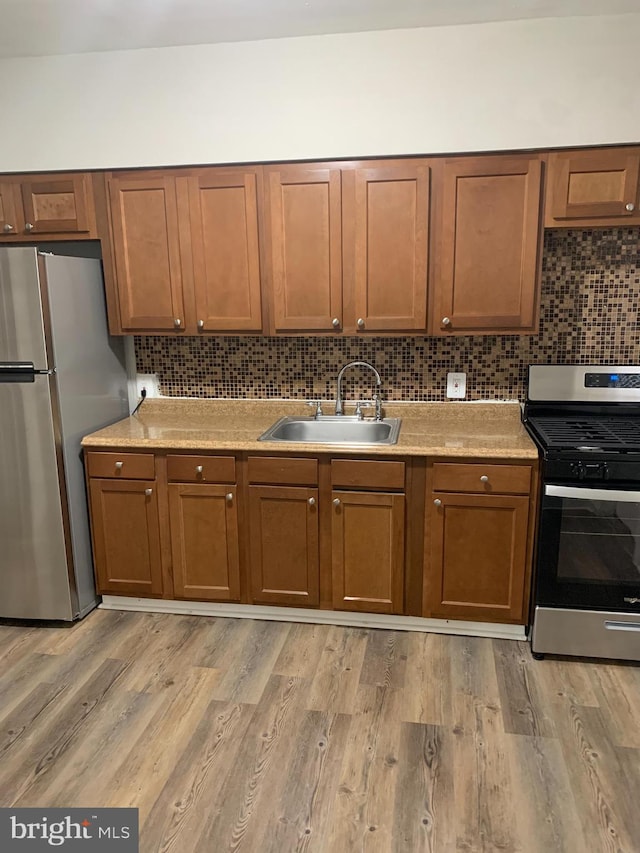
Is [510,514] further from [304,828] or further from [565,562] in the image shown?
[304,828]

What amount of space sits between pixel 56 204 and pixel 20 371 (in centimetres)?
81

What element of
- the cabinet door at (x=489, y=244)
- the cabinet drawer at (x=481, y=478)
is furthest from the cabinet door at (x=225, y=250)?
the cabinet drawer at (x=481, y=478)

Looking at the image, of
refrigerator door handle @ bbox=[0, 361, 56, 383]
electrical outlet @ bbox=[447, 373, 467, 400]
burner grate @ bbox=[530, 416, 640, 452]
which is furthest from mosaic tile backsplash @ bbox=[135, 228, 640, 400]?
refrigerator door handle @ bbox=[0, 361, 56, 383]

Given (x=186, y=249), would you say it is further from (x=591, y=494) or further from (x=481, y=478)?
(x=591, y=494)

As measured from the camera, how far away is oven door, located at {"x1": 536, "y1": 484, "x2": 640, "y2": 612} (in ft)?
7.41

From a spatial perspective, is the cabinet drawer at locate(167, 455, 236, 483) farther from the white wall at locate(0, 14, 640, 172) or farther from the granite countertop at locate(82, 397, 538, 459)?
the white wall at locate(0, 14, 640, 172)

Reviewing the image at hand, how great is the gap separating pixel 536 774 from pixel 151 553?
5.76 feet

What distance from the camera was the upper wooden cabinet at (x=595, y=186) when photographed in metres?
2.36

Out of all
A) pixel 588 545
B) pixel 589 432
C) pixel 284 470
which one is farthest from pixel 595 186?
pixel 284 470

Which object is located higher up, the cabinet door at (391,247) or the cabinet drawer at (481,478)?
the cabinet door at (391,247)

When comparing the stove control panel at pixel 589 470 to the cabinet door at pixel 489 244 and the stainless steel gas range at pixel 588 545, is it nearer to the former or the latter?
the stainless steel gas range at pixel 588 545

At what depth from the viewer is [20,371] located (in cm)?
251

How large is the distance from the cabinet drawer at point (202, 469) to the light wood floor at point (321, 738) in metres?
0.67

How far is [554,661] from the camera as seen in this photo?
2.41 m
